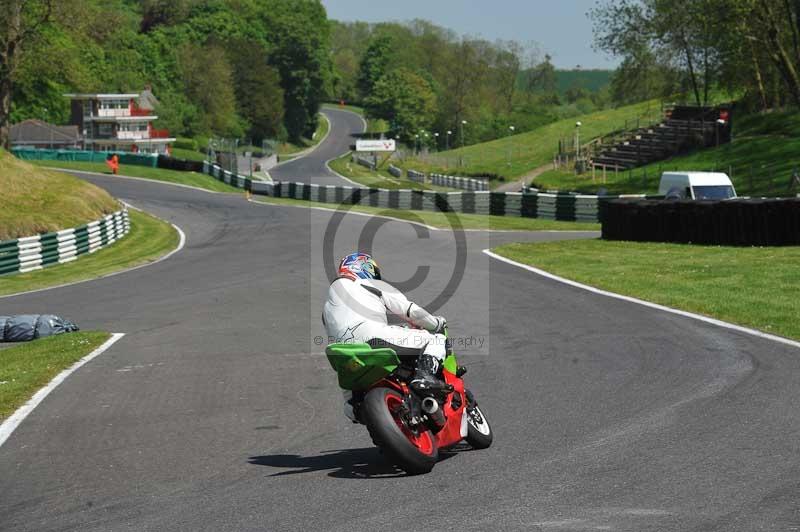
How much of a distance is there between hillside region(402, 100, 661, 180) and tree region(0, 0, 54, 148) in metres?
43.1

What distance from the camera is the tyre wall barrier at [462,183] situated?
84319 mm

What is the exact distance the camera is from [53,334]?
715 inches

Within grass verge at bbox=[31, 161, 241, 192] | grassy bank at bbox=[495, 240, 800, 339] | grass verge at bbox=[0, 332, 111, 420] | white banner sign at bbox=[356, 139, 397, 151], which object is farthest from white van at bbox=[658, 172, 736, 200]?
white banner sign at bbox=[356, 139, 397, 151]

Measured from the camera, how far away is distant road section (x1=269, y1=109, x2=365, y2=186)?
108812mm

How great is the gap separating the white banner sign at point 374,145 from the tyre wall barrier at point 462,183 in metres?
31.3

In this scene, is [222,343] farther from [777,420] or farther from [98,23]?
[98,23]

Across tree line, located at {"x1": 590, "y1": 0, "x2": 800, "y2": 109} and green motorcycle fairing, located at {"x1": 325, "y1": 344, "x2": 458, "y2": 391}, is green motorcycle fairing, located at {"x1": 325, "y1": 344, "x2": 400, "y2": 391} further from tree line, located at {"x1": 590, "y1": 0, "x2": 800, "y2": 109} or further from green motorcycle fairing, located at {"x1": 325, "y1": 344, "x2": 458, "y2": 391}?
tree line, located at {"x1": 590, "y1": 0, "x2": 800, "y2": 109}

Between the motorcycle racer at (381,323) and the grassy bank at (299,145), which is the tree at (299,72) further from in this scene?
the motorcycle racer at (381,323)

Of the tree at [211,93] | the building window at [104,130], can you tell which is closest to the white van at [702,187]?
the building window at [104,130]

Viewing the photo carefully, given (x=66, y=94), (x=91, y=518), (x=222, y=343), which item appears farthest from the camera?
(x=66, y=94)

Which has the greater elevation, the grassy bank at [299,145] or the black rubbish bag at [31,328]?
the grassy bank at [299,145]

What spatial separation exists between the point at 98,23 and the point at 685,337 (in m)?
67.1

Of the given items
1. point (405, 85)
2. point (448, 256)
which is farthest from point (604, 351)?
point (405, 85)

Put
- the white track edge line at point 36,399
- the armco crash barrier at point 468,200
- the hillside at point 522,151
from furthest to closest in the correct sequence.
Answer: the hillside at point 522,151 → the armco crash barrier at point 468,200 → the white track edge line at point 36,399
